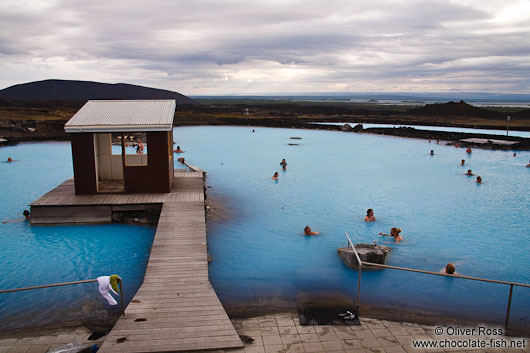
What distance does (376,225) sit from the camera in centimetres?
1429

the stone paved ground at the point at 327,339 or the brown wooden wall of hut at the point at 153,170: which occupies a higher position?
the brown wooden wall of hut at the point at 153,170

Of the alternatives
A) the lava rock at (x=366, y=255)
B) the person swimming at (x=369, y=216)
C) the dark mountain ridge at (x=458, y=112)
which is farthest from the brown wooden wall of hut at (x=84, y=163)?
the dark mountain ridge at (x=458, y=112)

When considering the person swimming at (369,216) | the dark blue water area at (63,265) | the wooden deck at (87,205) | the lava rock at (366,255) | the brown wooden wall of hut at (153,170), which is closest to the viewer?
the dark blue water area at (63,265)

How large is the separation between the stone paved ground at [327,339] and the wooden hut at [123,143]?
736 cm

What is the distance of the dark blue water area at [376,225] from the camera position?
9.15 metres

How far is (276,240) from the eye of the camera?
12797mm

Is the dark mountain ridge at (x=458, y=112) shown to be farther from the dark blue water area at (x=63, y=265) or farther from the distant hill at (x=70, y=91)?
the distant hill at (x=70, y=91)

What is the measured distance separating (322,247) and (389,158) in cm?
1897

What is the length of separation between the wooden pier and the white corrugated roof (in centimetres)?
261

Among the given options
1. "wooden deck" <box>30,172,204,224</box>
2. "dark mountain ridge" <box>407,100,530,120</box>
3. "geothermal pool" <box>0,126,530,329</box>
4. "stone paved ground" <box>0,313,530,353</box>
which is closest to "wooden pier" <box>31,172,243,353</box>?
"wooden deck" <box>30,172,204,224</box>

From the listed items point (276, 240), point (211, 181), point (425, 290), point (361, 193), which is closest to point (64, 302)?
point (276, 240)

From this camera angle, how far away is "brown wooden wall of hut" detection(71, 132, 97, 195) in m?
13.2

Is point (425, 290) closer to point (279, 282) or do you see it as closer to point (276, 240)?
point (279, 282)

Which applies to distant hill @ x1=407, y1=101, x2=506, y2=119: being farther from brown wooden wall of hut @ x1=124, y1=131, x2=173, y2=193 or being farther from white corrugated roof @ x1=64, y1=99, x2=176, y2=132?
Result: brown wooden wall of hut @ x1=124, y1=131, x2=173, y2=193
